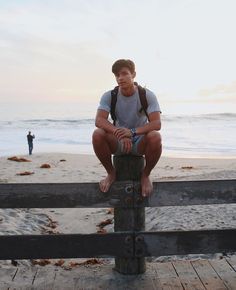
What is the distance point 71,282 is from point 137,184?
1.14m

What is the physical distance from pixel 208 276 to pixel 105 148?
5.30 ft

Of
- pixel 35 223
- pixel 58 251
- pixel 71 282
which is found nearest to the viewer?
pixel 58 251

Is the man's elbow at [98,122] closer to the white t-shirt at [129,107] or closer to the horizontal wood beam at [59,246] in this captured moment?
the white t-shirt at [129,107]

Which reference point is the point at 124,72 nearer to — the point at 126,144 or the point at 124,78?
the point at 124,78

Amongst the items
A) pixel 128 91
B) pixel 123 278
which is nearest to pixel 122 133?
pixel 128 91

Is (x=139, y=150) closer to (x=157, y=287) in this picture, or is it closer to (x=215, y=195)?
(x=215, y=195)

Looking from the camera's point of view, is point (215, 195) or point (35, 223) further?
point (35, 223)

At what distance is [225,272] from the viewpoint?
166 inches

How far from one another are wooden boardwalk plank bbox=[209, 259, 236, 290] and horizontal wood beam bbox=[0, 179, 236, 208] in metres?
0.79

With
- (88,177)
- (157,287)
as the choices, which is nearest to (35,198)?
(157,287)

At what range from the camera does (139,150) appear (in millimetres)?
3965

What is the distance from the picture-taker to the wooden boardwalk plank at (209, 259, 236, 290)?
3953 millimetres

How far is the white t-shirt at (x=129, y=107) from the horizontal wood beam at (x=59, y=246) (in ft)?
3.61

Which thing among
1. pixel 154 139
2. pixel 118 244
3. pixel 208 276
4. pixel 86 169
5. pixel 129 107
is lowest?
pixel 208 276
